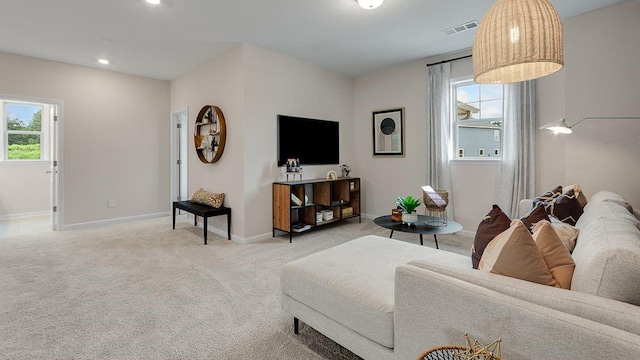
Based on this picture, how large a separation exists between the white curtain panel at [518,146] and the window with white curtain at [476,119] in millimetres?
165

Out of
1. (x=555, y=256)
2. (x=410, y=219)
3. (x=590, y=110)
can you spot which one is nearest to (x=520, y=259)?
(x=555, y=256)

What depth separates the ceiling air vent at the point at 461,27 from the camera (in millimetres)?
3441

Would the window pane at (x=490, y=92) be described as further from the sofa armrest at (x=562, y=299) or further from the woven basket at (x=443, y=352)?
the woven basket at (x=443, y=352)

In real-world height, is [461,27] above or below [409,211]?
above

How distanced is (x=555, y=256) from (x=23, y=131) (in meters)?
8.16

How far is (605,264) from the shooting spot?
3.15 ft

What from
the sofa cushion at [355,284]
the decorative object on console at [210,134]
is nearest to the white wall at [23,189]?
the decorative object on console at [210,134]

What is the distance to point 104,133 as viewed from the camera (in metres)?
5.11

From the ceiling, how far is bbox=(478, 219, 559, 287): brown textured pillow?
266 cm

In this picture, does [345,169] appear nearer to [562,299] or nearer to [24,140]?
[562,299]

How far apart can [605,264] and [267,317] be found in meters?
1.88

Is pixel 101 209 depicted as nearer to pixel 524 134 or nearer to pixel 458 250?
pixel 458 250

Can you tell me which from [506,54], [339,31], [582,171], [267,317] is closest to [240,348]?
[267,317]

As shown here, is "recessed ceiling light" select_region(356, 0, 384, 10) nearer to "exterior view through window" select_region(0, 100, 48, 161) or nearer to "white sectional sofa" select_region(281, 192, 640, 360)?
"white sectional sofa" select_region(281, 192, 640, 360)
